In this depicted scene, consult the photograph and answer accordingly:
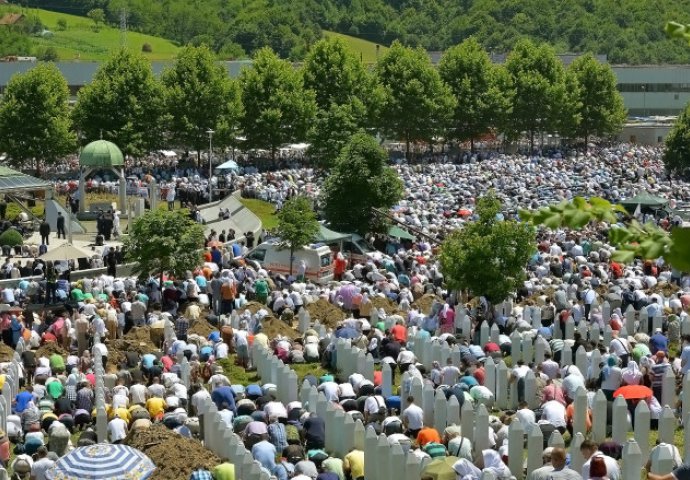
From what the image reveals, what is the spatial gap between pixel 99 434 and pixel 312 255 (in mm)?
18506

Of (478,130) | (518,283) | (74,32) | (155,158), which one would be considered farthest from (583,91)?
(74,32)

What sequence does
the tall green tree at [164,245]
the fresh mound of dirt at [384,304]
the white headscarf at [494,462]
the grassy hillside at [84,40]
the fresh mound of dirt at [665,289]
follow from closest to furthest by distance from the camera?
the white headscarf at [494,462] → the fresh mound of dirt at [384,304] → the fresh mound of dirt at [665,289] → the tall green tree at [164,245] → the grassy hillside at [84,40]

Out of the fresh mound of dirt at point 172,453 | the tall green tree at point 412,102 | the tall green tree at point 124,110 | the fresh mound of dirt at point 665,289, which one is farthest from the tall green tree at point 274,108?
the fresh mound of dirt at point 172,453

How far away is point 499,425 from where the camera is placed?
1912cm

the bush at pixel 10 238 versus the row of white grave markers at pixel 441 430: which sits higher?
the row of white grave markers at pixel 441 430

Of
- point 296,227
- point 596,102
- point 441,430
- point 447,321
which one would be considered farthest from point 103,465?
point 596,102

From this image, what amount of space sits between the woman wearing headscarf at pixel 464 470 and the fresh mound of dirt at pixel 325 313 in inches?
531

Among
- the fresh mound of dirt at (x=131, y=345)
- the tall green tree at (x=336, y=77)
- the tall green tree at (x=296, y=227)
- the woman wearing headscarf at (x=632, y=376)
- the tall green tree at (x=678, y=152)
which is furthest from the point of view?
the tall green tree at (x=336, y=77)

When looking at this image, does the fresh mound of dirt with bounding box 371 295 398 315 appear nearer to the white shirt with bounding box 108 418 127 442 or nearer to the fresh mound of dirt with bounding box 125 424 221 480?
the white shirt with bounding box 108 418 127 442

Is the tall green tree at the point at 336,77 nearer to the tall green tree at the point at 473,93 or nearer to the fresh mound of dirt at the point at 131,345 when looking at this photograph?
the tall green tree at the point at 473,93

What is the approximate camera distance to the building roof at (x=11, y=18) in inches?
7111

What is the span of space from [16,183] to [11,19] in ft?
463

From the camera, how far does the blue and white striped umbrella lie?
607 inches

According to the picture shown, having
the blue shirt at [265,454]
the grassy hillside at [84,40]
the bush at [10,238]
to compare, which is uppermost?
the grassy hillside at [84,40]
